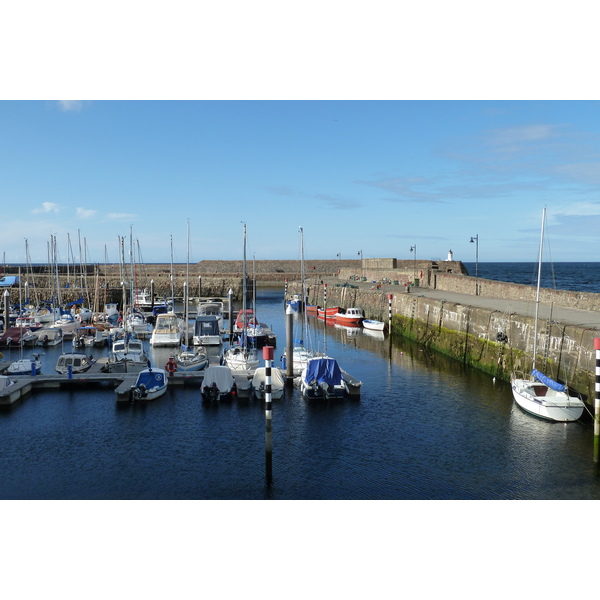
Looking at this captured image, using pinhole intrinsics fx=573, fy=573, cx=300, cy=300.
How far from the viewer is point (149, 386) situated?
77.9 ft

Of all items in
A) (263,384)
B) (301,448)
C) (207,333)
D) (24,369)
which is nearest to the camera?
(301,448)

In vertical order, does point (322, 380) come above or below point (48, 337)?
above

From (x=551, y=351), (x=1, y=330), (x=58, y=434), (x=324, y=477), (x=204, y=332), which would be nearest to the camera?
(x=324, y=477)

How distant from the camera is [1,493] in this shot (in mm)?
14344

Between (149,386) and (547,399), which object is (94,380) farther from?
(547,399)

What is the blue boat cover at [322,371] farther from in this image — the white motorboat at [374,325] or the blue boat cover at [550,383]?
the white motorboat at [374,325]

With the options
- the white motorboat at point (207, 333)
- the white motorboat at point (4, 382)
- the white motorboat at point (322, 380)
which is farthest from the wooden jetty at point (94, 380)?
the white motorboat at point (207, 333)

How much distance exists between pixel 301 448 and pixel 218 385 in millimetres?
6515

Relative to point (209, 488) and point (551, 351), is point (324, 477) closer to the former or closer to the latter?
point (209, 488)

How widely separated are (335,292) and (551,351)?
41190 millimetres

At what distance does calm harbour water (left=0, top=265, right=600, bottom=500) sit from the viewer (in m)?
14.7

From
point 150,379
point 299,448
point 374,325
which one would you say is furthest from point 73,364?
point 374,325

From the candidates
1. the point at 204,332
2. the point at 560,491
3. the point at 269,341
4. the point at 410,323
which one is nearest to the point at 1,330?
the point at 204,332

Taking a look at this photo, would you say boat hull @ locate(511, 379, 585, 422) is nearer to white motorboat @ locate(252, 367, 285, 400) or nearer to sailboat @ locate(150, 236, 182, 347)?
white motorboat @ locate(252, 367, 285, 400)
